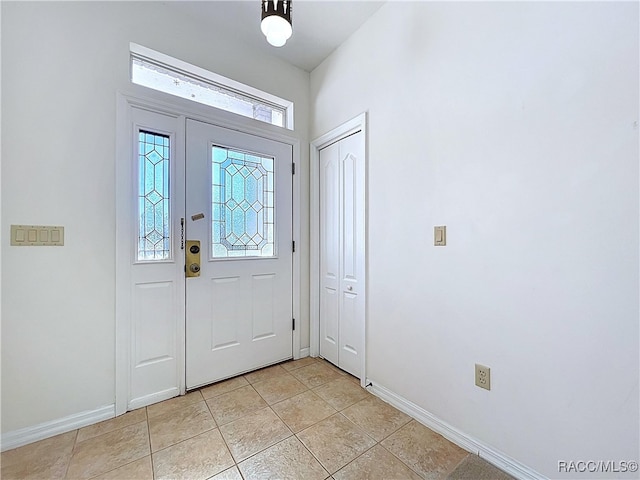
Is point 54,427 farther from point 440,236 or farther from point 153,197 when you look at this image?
point 440,236

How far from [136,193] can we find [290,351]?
5.91 ft

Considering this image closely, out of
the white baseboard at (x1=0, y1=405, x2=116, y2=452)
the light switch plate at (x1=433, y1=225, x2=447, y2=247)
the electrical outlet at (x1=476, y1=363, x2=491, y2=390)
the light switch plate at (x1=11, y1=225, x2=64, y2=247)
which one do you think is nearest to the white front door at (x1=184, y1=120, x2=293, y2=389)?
the white baseboard at (x1=0, y1=405, x2=116, y2=452)

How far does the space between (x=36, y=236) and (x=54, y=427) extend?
1094mm

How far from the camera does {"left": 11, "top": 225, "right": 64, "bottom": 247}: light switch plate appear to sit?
1.48 m

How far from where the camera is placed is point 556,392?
1.18 metres

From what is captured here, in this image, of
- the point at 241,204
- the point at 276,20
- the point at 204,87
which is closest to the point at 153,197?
the point at 241,204

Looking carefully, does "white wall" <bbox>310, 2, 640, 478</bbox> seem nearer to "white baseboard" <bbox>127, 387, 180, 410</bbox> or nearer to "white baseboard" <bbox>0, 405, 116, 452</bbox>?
"white baseboard" <bbox>127, 387, 180, 410</bbox>

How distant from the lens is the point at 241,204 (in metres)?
2.27

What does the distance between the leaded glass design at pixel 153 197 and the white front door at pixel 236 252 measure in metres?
0.15

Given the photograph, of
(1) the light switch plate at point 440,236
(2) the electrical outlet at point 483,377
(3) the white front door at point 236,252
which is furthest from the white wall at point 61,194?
(2) the electrical outlet at point 483,377

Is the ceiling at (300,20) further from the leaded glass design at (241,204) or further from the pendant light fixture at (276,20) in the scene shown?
the leaded glass design at (241,204)

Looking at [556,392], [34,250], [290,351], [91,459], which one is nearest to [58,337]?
[34,250]

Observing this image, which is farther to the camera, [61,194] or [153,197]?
[153,197]

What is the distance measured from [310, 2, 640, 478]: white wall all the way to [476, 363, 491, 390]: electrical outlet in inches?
1.5
